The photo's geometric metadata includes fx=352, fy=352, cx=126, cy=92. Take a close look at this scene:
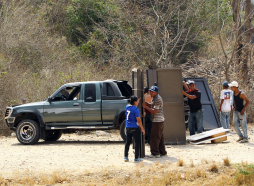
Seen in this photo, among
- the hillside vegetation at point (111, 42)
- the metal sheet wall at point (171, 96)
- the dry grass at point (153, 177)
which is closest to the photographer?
the dry grass at point (153, 177)

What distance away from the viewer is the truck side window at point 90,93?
1188cm

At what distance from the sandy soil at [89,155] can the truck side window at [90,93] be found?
1.54 m

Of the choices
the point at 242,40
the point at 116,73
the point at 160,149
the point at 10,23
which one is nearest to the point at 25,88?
the point at 116,73

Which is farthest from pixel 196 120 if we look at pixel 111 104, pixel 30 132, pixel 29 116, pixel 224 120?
pixel 29 116

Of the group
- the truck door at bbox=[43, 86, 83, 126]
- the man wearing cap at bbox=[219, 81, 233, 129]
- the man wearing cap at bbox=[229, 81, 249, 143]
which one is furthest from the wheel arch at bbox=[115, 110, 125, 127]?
the man wearing cap at bbox=[229, 81, 249, 143]

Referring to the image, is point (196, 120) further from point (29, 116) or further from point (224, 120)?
point (29, 116)

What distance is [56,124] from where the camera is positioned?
12062mm

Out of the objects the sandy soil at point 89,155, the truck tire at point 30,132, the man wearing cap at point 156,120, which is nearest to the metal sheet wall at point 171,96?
the sandy soil at point 89,155

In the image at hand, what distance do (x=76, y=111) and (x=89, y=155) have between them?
102 inches

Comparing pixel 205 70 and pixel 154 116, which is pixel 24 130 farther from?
pixel 205 70

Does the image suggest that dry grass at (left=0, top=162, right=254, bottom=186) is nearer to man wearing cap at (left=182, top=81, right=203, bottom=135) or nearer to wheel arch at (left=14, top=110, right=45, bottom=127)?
man wearing cap at (left=182, top=81, right=203, bottom=135)

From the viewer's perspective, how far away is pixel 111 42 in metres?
20.1

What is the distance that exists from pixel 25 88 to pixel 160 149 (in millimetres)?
9787

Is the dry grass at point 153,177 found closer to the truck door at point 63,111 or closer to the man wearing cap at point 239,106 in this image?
the man wearing cap at point 239,106
